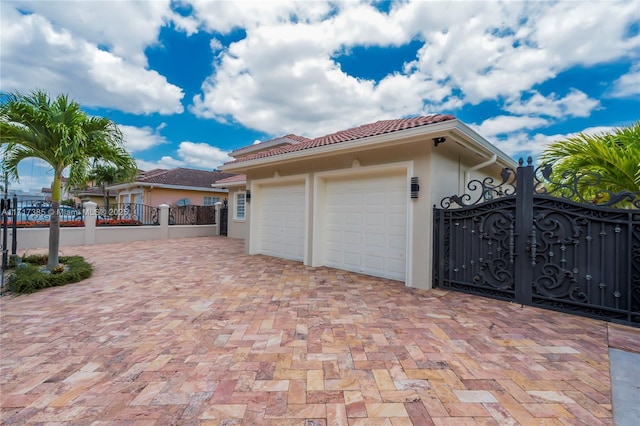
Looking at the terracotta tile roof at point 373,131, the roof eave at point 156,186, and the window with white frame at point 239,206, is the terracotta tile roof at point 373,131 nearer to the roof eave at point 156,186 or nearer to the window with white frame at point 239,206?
the window with white frame at point 239,206

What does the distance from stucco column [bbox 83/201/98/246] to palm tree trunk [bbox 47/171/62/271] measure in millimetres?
6232

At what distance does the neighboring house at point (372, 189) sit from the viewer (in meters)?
5.77

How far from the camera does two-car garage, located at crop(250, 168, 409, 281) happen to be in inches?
256

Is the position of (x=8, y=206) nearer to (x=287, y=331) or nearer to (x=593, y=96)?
(x=287, y=331)

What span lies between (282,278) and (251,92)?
9.67 metres

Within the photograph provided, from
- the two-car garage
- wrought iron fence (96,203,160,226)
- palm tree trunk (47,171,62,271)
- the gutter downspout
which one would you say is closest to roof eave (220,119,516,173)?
the gutter downspout

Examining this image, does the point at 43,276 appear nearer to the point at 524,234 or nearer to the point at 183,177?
the point at 524,234

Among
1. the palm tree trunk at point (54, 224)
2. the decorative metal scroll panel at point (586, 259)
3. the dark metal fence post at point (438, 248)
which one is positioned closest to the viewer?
the decorative metal scroll panel at point (586, 259)

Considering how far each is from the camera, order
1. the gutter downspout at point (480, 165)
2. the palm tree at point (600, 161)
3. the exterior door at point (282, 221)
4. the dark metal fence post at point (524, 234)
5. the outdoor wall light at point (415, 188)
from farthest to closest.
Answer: the exterior door at point (282, 221)
the gutter downspout at point (480, 165)
the outdoor wall light at point (415, 188)
the dark metal fence post at point (524, 234)
the palm tree at point (600, 161)

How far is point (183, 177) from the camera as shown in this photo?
21.5 m

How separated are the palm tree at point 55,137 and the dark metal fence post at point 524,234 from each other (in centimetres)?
901

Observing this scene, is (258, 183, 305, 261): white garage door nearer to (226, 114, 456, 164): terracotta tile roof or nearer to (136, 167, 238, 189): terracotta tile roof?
(226, 114, 456, 164): terracotta tile roof

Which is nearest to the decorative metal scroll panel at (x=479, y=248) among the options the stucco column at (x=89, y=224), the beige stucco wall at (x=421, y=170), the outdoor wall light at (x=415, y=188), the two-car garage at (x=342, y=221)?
the beige stucco wall at (x=421, y=170)

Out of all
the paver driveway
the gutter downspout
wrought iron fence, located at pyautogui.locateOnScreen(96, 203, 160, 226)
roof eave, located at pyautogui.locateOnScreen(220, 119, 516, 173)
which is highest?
roof eave, located at pyautogui.locateOnScreen(220, 119, 516, 173)
